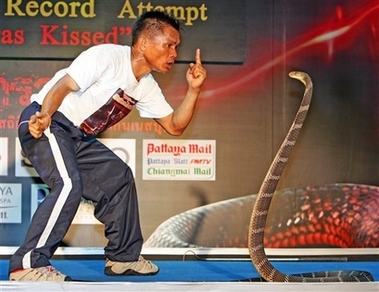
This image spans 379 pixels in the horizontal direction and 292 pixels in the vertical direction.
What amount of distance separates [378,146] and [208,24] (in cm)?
139

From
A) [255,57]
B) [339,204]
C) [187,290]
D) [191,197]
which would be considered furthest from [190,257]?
[187,290]

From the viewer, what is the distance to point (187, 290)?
9.29ft

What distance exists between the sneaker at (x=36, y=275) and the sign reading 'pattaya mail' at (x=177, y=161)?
1.83 m

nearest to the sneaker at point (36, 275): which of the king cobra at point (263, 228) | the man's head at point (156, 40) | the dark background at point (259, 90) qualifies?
the king cobra at point (263, 228)

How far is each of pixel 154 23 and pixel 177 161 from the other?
1.55 metres

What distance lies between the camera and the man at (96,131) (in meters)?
3.51

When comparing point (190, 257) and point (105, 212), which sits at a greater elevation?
point (105, 212)

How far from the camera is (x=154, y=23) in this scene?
3846 mm

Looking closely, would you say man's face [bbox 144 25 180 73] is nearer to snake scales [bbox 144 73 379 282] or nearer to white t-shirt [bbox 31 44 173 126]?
white t-shirt [bbox 31 44 173 126]

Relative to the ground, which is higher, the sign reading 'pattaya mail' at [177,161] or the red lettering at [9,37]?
the red lettering at [9,37]

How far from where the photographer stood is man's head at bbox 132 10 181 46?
151 inches

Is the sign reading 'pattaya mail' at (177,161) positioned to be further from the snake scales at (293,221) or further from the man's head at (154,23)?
the man's head at (154,23)

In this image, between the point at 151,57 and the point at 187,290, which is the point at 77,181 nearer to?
the point at 151,57

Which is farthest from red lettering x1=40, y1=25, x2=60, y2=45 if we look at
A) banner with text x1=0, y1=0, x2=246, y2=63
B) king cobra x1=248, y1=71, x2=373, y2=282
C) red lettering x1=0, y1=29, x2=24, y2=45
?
king cobra x1=248, y1=71, x2=373, y2=282
